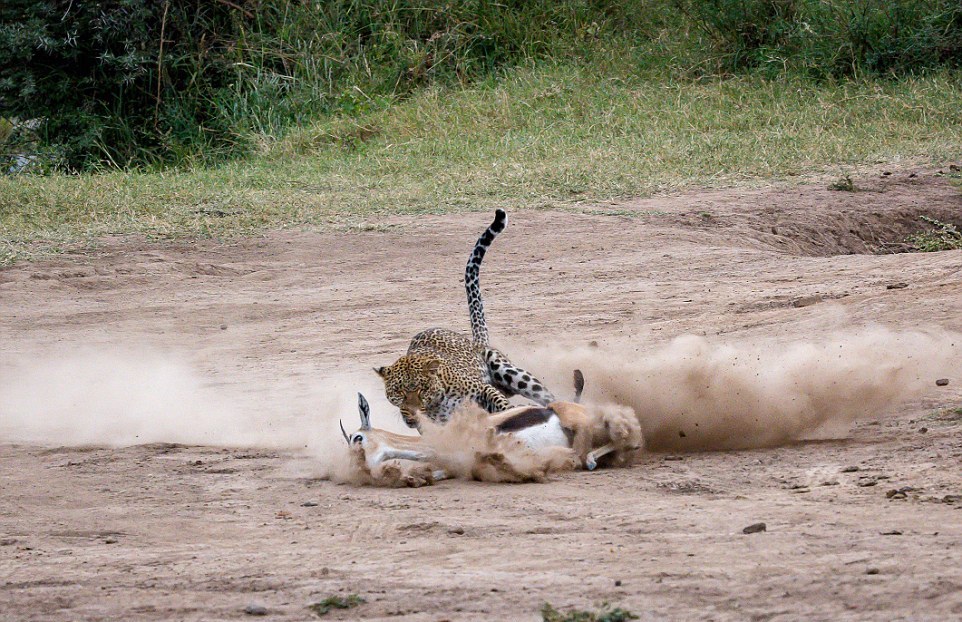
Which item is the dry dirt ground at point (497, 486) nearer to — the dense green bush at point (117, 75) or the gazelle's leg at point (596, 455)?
the gazelle's leg at point (596, 455)

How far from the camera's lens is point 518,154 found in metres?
12.3

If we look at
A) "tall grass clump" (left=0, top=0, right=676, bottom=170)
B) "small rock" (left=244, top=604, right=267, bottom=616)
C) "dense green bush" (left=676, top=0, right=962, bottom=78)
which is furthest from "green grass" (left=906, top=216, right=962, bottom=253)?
"tall grass clump" (left=0, top=0, right=676, bottom=170)

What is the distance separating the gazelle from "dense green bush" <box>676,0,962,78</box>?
9582 mm

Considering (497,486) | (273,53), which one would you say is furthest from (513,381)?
(273,53)

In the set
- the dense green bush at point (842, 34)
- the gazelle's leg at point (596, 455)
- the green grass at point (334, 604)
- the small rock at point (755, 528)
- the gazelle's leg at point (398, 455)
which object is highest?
the dense green bush at point (842, 34)

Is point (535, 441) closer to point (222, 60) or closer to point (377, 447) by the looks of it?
point (377, 447)

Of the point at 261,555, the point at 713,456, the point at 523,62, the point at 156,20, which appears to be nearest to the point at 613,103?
the point at 523,62

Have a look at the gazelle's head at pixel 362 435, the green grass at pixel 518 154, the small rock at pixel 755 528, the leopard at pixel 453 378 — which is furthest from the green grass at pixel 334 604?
the green grass at pixel 518 154

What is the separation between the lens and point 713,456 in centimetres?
501

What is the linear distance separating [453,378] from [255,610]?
235cm

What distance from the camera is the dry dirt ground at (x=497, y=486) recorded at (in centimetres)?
335

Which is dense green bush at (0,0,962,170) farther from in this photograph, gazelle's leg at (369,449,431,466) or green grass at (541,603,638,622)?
green grass at (541,603,638,622)

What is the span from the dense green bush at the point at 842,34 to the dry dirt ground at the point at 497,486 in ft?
13.6

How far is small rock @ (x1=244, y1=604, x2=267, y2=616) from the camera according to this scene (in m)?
3.37
